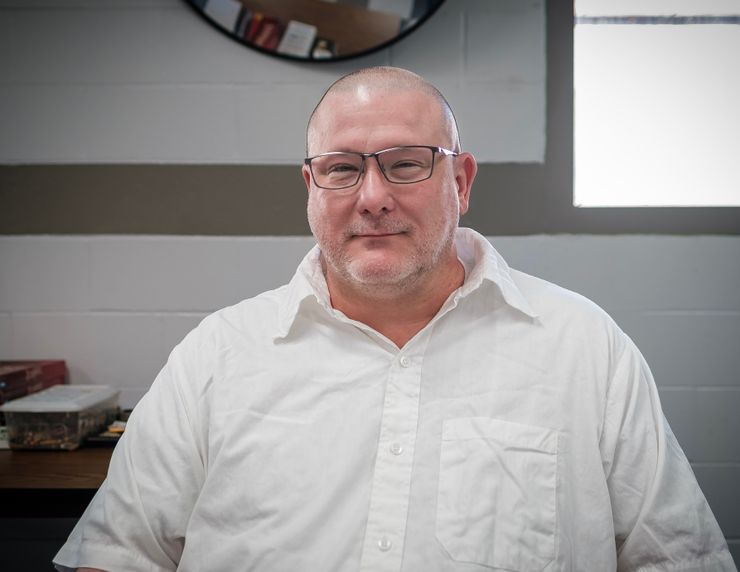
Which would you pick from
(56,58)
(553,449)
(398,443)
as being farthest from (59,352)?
(553,449)

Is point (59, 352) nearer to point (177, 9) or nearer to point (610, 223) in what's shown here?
point (177, 9)

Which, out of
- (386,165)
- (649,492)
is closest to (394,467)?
(649,492)

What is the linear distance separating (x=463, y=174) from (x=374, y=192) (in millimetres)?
269

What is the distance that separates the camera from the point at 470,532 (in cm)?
99

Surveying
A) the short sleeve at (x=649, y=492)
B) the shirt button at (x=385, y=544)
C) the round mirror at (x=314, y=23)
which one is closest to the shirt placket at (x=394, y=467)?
the shirt button at (x=385, y=544)

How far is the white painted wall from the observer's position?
1770 millimetres

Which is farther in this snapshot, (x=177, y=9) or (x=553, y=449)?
(x=177, y=9)

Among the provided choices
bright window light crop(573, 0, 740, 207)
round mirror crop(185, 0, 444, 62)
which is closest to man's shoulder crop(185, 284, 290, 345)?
round mirror crop(185, 0, 444, 62)

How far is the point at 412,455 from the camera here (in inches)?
40.6

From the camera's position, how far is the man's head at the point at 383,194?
1113 mm

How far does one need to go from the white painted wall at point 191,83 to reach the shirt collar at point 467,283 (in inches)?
24.3

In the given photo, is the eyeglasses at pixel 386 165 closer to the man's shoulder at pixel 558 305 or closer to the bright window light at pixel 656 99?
the man's shoulder at pixel 558 305

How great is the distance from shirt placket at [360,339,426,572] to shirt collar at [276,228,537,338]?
19 centimetres

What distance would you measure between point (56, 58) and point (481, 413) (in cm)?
173
